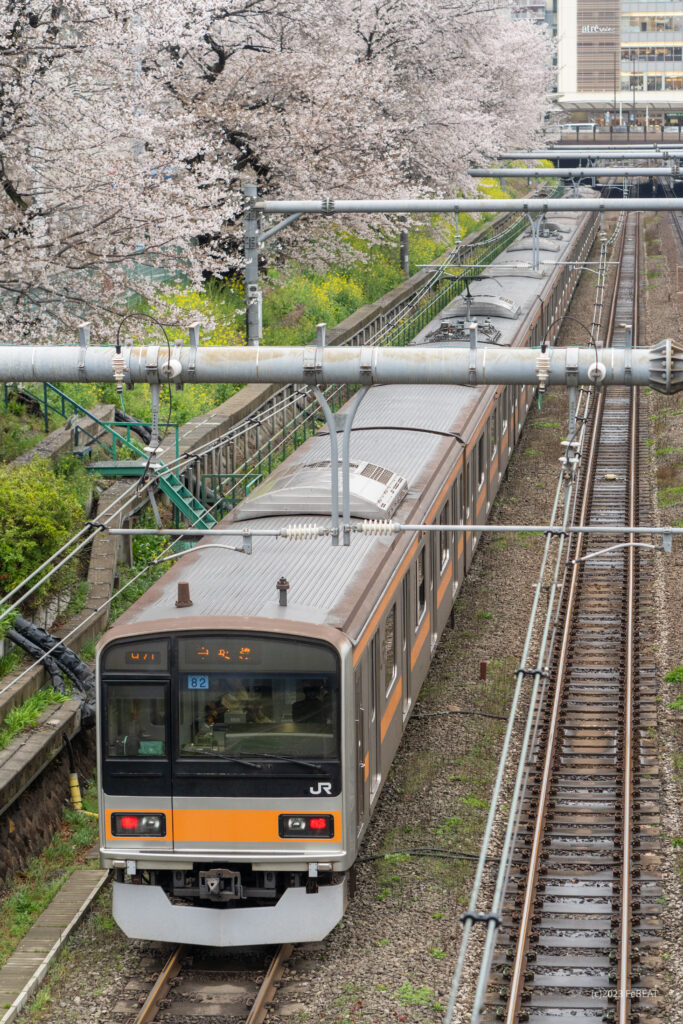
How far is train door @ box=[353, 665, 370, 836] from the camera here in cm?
1034

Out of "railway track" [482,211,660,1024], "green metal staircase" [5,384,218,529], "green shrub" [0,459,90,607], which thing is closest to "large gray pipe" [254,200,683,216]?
"green metal staircase" [5,384,218,529]

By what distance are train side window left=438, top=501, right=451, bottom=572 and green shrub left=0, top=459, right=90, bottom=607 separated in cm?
377

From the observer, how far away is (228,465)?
2105cm

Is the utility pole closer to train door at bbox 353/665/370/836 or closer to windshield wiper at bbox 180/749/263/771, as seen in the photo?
train door at bbox 353/665/370/836

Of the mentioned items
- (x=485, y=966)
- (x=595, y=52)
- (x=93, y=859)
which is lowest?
(x=93, y=859)

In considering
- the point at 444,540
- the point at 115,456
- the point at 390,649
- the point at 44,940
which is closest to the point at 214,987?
the point at 44,940

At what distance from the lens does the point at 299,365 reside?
33.2 ft

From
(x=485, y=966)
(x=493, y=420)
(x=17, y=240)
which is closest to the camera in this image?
(x=485, y=966)

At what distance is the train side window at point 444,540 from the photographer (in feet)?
49.6

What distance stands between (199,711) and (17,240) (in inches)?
411

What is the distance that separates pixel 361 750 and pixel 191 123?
51.7 feet

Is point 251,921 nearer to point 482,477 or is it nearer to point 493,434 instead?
point 482,477

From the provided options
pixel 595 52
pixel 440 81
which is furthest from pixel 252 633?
pixel 595 52

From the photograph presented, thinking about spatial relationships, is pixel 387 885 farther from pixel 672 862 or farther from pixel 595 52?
pixel 595 52
